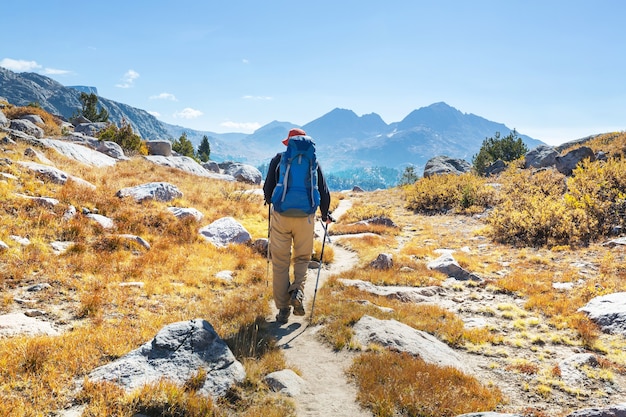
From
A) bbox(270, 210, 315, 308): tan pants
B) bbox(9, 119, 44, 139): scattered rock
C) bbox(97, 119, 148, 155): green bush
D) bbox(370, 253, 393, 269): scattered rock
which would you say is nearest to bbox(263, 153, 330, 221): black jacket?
bbox(270, 210, 315, 308): tan pants

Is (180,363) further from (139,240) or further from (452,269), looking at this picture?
(452,269)

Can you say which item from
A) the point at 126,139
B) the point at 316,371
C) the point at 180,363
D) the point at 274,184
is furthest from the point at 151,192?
the point at 126,139

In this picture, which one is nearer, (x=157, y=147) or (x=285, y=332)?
(x=285, y=332)

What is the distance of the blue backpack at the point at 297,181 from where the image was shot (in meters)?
6.94

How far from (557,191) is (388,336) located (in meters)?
20.0

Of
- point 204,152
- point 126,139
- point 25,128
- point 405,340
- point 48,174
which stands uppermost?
point 204,152

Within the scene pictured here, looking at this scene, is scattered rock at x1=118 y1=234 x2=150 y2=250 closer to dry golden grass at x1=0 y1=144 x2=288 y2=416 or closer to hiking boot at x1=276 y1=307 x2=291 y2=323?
dry golden grass at x1=0 y1=144 x2=288 y2=416

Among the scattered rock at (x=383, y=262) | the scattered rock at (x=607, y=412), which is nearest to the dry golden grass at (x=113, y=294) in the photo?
the scattered rock at (x=607, y=412)

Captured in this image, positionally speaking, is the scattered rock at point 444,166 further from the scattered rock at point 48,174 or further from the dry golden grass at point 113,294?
the scattered rock at point 48,174

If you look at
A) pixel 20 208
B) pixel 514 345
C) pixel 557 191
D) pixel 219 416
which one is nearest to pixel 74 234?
pixel 20 208

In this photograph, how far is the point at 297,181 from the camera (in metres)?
7.02

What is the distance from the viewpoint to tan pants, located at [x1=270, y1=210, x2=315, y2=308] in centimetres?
725

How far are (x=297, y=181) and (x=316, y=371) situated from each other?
343cm

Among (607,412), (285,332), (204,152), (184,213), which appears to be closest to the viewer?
(607,412)
